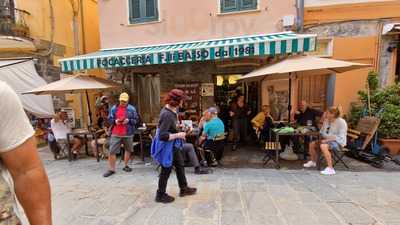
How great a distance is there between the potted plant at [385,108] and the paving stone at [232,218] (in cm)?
464

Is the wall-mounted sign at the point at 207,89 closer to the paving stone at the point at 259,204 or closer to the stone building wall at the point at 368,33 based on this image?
the stone building wall at the point at 368,33

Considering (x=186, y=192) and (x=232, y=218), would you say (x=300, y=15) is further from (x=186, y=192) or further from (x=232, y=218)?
(x=232, y=218)

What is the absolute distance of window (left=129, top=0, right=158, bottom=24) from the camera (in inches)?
300

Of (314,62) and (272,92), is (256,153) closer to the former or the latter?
(272,92)

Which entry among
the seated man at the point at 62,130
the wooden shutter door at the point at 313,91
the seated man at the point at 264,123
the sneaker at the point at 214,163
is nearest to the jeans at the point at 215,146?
the sneaker at the point at 214,163

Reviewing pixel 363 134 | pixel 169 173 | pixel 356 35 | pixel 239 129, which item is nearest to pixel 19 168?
pixel 169 173

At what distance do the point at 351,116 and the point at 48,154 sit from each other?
29.1ft

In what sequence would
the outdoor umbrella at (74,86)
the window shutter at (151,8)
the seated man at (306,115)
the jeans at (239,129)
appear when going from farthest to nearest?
the window shutter at (151,8), the jeans at (239,129), the seated man at (306,115), the outdoor umbrella at (74,86)

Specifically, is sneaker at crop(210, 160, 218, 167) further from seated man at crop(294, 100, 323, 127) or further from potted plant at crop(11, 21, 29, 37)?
potted plant at crop(11, 21, 29, 37)

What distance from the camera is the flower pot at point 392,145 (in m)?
5.52

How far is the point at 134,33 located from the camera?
7.85 m

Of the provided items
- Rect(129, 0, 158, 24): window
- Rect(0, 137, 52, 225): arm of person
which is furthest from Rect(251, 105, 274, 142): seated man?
Rect(0, 137, 52, 225): arm of person

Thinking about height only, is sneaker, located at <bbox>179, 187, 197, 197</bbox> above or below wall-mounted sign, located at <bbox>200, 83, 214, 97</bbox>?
below

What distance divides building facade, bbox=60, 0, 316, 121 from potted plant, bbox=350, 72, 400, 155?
2046mm
